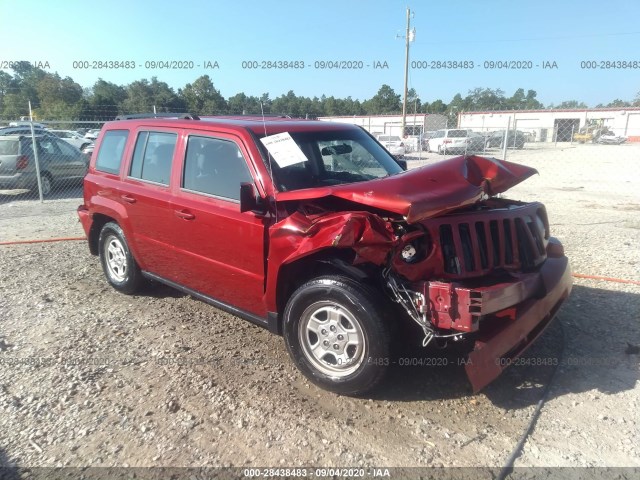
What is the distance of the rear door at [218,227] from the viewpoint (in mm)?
3473

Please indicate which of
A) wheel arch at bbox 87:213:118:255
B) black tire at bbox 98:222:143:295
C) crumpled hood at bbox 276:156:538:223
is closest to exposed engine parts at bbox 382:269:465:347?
crumpled hood at bbox 276:156:538:223

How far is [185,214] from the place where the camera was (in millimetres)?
3900

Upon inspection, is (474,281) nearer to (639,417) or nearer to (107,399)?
(639,417)

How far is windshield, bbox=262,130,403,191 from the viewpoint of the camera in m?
3.48

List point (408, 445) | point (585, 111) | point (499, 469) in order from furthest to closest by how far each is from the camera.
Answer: point (585, 111)
point (408, 445)
point (499, 469)

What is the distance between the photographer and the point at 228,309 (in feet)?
12.6

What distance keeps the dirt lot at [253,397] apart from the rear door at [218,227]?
55 cm

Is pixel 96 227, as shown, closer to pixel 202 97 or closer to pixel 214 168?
pixel 214 168

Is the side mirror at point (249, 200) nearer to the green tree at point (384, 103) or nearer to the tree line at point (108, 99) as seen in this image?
the tree line at point (108, 99)

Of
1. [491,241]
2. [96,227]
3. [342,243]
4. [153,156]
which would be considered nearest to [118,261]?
[96,227]

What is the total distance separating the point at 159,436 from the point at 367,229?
175 cm

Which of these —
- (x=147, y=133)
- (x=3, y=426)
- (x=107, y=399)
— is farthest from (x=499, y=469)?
(x=147, y=133)

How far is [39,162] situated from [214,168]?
31.8 ft

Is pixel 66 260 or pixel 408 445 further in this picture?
pixel 66 260
